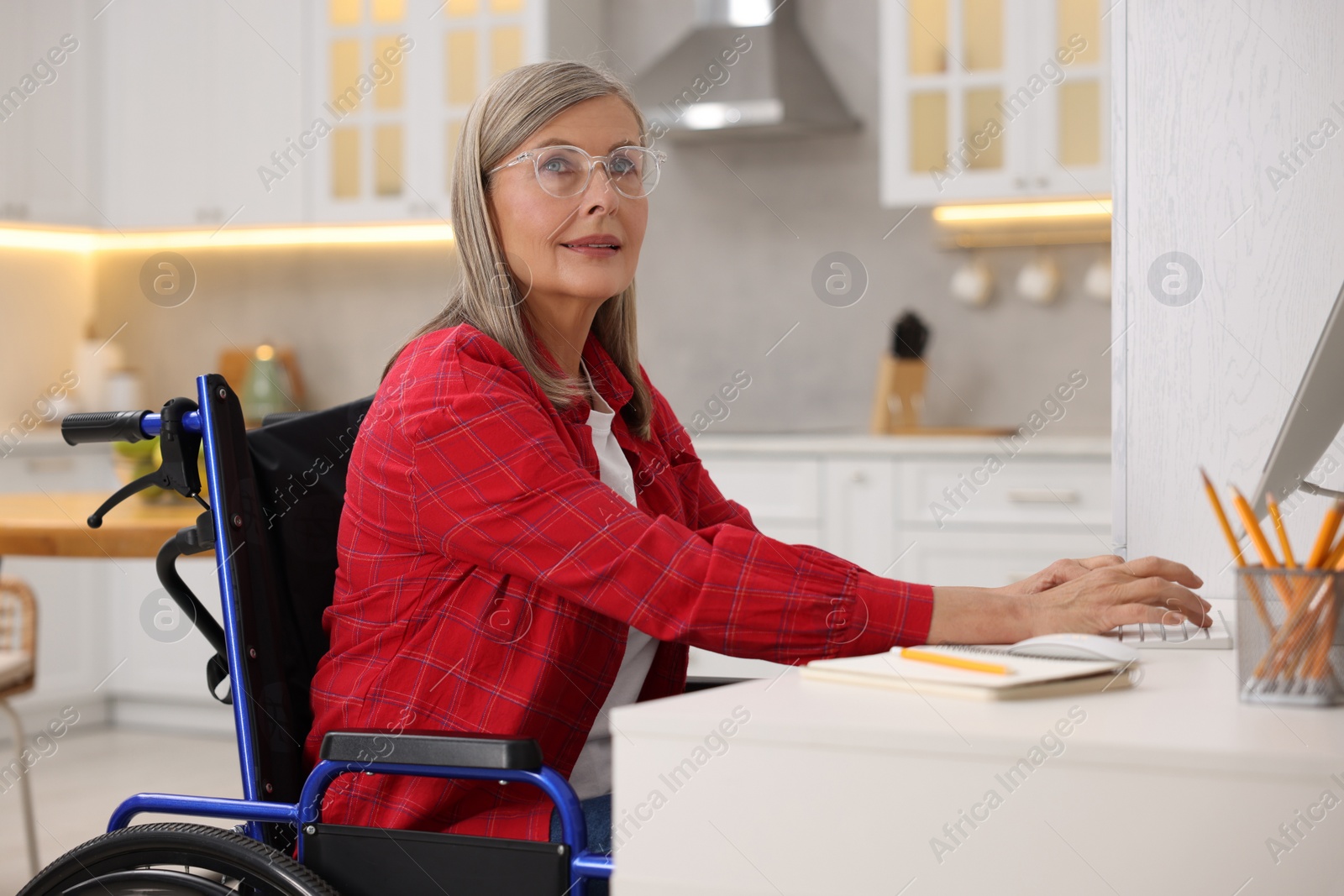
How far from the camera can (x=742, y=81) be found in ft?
12.5

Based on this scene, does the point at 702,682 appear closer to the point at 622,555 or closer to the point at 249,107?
the point at 622,555

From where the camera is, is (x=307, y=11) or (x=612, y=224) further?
(x=307, y=11)

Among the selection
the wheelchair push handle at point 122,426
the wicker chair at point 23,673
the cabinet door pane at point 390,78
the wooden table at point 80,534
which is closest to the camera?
the wheelchair push handle at point 122,426

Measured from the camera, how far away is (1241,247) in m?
1.59

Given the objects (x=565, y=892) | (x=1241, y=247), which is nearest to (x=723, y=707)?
(x=565, y=892)

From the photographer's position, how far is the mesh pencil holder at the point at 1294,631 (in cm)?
81

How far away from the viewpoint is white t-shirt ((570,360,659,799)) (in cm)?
131

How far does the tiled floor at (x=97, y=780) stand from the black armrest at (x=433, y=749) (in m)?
1.80

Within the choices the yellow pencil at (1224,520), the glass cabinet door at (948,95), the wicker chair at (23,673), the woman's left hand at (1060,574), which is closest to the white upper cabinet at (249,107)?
the glass cabinet door at (948,95)

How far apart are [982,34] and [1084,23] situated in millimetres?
267

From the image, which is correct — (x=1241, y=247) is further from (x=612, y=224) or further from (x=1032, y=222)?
(x=1032, y=222)

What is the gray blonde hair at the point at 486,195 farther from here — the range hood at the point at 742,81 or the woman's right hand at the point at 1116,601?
the range hood at the point at 742,81

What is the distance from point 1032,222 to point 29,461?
10.1 feet

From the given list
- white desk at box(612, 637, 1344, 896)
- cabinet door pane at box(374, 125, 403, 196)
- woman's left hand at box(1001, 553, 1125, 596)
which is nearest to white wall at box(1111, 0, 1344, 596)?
woman's left hand at box(1001, 553, 1125, 596)
